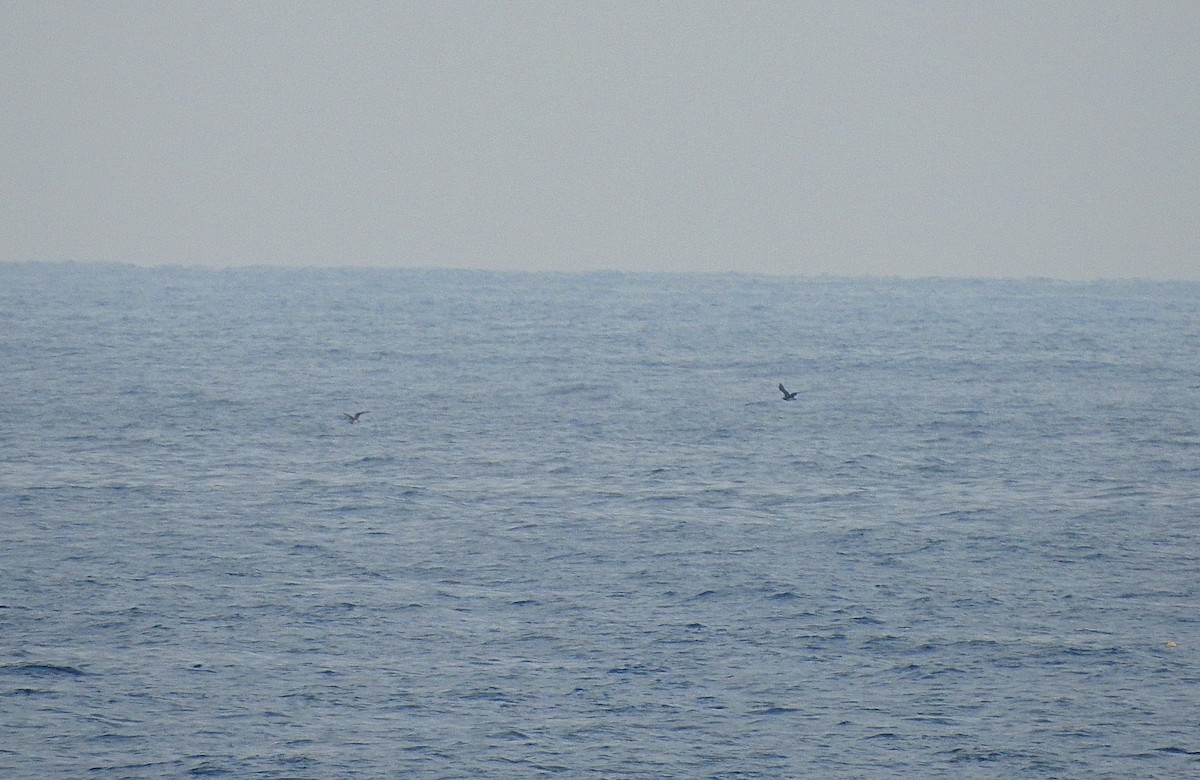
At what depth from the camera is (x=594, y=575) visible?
51094 mm

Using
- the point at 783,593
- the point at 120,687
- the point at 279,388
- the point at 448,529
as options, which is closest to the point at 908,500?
the point at 783,593

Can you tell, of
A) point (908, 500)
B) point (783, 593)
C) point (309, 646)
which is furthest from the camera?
point (908, 500)

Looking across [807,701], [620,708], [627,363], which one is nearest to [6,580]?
[620,708]

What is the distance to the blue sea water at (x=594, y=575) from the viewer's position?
37.6 m

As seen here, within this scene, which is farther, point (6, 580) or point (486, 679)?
point (6, 580)

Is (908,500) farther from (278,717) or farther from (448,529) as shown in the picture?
(278,717)

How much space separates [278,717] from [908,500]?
3304 centimetres

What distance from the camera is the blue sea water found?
37.6 meters

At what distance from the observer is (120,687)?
40.4 m

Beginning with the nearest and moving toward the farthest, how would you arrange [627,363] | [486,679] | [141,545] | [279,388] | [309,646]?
[486,679] < [309,646] < [141,545] < [279,388] < [627,363]

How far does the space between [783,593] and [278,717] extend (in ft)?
59.6

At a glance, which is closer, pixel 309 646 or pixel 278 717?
pixel 278 717

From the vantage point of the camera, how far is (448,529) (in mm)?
57438

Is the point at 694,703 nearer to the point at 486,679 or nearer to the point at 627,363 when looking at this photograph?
the point at 486,679
